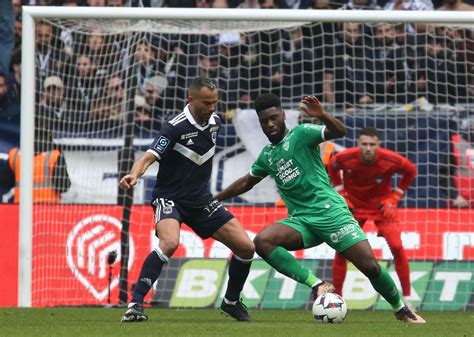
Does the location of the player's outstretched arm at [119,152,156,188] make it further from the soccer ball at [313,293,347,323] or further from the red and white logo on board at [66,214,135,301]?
the red and white logo on board at [66,214,135,301]

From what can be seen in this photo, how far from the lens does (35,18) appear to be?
1317 centimetres

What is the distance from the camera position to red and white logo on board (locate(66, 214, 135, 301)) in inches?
536

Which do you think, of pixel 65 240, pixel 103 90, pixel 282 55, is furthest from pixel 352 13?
pixel 65 240

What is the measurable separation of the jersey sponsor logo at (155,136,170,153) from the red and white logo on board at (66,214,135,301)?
4.06m

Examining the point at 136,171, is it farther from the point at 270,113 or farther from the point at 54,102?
the point at 54,102

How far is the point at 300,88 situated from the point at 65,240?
3624 mm

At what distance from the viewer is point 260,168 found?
34.8ft

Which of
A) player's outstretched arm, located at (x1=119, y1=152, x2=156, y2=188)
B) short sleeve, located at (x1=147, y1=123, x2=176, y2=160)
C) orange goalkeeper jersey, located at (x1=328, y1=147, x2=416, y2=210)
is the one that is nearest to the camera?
player's outstretched arm, located at (x1=119, y1=152, x2=156, y2=188)

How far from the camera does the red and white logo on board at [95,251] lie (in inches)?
536

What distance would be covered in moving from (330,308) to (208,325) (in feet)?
3.45

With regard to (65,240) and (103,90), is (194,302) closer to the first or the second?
(65,240)

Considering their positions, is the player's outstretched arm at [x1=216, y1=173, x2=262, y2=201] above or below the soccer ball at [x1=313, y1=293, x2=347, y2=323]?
above

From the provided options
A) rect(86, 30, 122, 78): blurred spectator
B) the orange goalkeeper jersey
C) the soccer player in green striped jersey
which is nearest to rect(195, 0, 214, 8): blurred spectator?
rect(86, 30, 122, 78): blurred spectator

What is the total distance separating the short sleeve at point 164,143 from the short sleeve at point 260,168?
102cm
